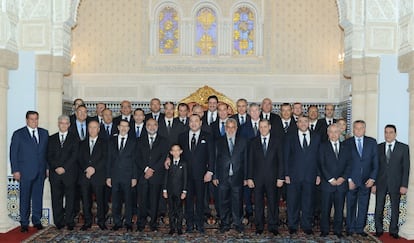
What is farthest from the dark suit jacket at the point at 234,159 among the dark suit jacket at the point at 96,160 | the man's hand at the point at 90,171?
the man's hand at the point at 90,171

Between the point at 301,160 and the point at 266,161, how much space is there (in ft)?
1.21

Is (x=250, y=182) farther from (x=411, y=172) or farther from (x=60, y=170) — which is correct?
(x=60, y=170)

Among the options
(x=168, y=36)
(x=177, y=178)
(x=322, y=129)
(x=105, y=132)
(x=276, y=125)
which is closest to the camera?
(x=177, y=178)

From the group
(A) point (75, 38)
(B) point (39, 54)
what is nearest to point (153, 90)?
(A) point (75, 38)

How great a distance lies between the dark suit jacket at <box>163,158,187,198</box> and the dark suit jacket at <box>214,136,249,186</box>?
38 cm

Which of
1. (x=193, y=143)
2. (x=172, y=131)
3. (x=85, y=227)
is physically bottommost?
(x=85, y=227)

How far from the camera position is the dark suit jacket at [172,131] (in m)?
6.80

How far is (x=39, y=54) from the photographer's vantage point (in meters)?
6.91

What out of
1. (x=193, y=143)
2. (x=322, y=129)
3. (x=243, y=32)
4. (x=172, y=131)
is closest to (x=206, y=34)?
(x=243, y=32)

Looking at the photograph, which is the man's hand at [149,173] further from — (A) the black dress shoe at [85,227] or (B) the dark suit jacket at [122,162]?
(A) the black dress shoe at [85,227]

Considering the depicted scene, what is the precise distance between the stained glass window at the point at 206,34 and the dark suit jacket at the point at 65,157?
15.3 feet

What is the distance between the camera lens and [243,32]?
1071 cm

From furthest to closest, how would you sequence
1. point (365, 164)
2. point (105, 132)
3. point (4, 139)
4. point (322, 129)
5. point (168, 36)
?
point (168, 36) → point (322, 129) → point (105, 132) → point (4, 139) → point (365, 164)

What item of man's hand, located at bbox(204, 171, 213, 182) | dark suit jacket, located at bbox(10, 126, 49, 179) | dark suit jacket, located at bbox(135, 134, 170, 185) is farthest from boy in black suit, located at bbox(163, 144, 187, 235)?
dark suit jacket, located at bbox(10, 126, 49, 179)
